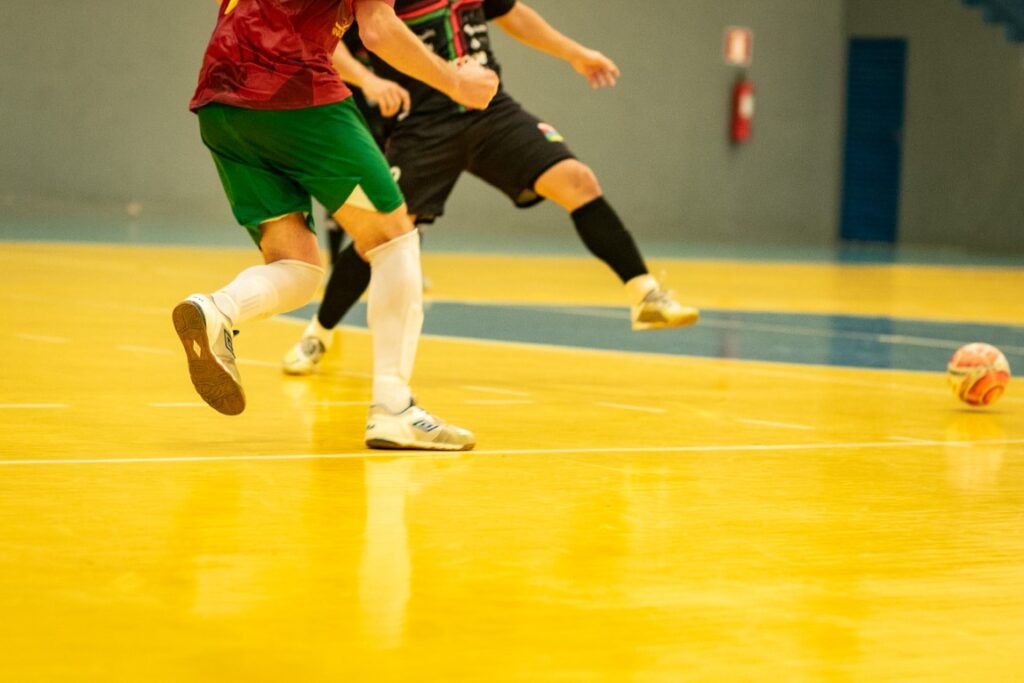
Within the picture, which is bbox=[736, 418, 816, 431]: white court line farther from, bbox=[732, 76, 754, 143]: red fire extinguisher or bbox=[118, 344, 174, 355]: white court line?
bbox=[732, 76, 754, 143]: red fire extinguisher

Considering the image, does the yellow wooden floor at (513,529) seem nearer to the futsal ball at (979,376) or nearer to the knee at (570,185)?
the futsal ball at (979,376)

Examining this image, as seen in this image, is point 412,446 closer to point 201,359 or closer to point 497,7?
point 201,359

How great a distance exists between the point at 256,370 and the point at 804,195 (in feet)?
59.1

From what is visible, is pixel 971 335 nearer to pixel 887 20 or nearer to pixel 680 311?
pixel 680 311

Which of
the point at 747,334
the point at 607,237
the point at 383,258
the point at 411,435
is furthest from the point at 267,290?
the point at 747,334

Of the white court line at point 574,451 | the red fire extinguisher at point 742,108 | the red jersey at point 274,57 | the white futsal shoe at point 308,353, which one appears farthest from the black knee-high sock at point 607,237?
the red fire extinguisher at point 742,108

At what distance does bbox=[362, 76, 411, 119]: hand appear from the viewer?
593cm

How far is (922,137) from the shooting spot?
23.2 metres

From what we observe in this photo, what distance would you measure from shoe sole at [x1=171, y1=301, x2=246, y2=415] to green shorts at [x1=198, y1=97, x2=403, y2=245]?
362mm

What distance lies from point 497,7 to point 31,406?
7.74 ft

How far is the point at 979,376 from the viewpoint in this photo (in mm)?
5926

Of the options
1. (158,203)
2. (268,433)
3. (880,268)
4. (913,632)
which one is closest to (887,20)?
(880,268)

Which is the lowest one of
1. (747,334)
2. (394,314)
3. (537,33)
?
(747,334)

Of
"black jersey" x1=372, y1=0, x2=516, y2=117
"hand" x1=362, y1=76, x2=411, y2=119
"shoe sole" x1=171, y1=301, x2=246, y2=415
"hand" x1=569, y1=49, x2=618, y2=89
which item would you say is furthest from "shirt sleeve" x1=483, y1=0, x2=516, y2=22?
"shoe sole" x1=171, y1=301, x2=246, y2=415
